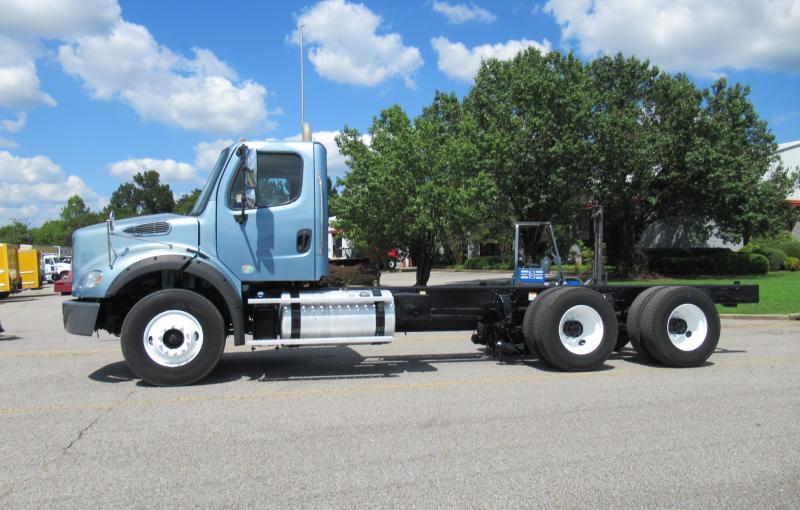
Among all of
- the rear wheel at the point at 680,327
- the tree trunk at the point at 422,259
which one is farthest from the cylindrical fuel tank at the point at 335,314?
the tree trunk at the point at 422,259

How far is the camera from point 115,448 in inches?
203

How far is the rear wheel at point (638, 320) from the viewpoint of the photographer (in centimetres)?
865

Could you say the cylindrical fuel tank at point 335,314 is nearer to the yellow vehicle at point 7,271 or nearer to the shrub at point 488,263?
the yellow vehicle at point 7,271

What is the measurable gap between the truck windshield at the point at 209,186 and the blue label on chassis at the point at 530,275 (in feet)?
16.7

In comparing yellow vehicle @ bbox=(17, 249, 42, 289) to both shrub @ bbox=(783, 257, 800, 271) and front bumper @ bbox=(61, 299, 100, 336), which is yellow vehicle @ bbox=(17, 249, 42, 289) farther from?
shrub @ bbox=(783, 257, 800, 271)

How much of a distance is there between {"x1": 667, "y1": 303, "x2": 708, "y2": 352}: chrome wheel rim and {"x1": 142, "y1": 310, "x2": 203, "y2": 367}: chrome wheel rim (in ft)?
20.6

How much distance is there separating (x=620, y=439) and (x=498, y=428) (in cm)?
104

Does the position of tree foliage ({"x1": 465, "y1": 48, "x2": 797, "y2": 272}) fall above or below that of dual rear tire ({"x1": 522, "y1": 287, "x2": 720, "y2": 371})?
above

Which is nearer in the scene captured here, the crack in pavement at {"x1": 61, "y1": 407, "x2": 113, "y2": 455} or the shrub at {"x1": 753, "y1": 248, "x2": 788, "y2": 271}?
the crack in pavement at {"x1": 61, "y1": 407, "x2": 113, "y2": 455}

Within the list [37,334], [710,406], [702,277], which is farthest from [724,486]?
[702,277]

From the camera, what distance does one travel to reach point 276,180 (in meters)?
7.80

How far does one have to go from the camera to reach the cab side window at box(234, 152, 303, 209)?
25.4 ft

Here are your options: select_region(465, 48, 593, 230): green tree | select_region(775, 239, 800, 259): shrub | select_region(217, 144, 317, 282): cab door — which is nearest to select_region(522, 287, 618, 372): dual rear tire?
select_region(217, 144, 317, 282): cab door

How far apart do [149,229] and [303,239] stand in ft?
6.05
